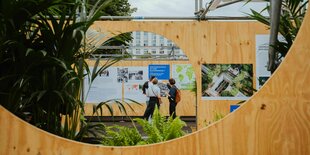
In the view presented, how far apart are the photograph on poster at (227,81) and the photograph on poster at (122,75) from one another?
15.9 ft

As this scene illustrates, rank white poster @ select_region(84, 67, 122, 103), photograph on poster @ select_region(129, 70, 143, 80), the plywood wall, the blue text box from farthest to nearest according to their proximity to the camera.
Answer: the blue text box
photograph on poster @ select_region(129, 70, 143, 80)
white poster @ select_region(84, 67, 122, 103)
the plywood wall

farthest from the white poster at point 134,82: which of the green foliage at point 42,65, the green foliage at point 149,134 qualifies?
the green foliage at point 42,65

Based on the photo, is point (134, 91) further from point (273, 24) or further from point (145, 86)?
point (273, 24)

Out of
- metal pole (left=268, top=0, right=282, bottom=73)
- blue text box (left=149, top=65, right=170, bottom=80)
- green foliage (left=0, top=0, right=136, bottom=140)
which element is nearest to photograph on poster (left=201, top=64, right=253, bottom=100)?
green foliage (left=0, top=0, right=136, bottom=140)

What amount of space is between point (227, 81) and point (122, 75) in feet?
16.5

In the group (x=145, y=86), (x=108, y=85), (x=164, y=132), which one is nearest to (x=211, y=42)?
(x=164, y=132)

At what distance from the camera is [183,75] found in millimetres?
9578

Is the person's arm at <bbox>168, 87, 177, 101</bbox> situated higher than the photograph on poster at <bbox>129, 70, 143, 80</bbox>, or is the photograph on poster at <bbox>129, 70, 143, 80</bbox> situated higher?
the photograph on poster at <bbox>129, 70, 143, 80</bbox>

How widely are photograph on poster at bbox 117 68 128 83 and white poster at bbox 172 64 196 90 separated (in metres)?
1.43

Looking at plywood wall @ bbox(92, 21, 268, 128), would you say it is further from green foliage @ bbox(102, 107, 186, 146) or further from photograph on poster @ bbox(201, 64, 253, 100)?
green foliage @ bbox(102, 107, 186, 146)

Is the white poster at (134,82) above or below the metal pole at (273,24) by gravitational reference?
below

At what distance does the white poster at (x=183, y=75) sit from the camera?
9547mm

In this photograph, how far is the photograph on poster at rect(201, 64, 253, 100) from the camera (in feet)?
14.6

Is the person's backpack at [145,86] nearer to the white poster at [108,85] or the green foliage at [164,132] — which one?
the white poster at [108,85]
